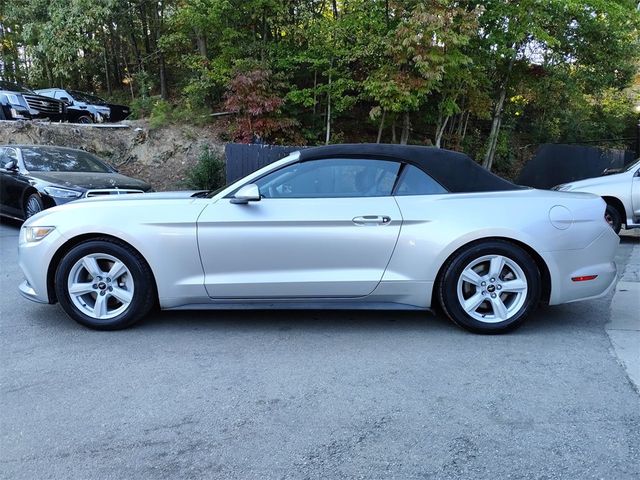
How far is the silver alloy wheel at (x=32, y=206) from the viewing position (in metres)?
8.67

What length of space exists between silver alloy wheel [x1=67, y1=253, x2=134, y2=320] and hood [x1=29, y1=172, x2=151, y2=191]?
4.53m

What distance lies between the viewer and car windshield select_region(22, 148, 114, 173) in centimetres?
945

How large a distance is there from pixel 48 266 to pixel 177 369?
1548mm

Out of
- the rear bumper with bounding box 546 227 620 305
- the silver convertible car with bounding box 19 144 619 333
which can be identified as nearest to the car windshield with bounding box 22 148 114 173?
the silver convertible car with bounding box 19 144 619 333

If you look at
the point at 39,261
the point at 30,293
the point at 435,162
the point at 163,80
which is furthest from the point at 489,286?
the point at 163,80

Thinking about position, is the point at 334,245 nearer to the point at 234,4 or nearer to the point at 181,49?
the point at 234,4

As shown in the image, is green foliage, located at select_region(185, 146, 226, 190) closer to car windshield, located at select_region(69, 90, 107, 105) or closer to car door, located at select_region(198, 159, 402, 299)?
car windshield, located at select_region(69, 90, 107, 105)

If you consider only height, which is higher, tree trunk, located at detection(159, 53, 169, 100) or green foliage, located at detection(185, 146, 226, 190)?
tree trunk, located at detection(159, 53, 169, 100)

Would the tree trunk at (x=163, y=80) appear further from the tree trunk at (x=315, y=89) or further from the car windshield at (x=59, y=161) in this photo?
the car windshield at (x=59, y=161)

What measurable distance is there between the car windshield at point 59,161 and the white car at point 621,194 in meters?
8.54

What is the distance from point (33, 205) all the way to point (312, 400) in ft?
24.3

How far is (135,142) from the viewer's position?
15695 millimetres

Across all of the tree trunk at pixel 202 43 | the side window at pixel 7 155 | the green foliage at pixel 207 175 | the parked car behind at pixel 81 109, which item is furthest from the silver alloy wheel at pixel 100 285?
the parked car behind at pixel 81 109

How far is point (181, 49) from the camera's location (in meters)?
18.0
